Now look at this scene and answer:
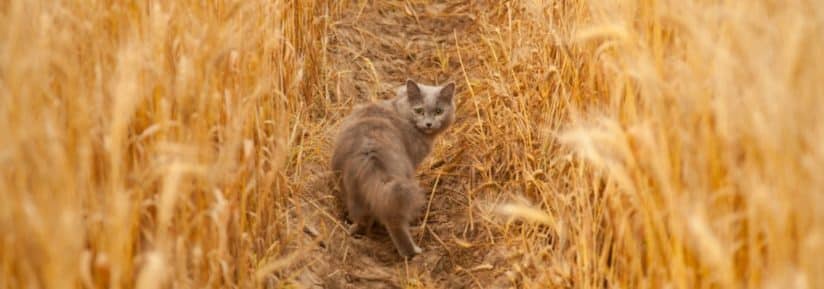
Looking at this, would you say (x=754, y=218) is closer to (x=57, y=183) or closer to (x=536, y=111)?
(x=57, y=183)

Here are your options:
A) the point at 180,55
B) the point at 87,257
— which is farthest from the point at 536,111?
the point at 87,257

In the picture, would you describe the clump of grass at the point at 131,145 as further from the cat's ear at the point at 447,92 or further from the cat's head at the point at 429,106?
the cat's ear at the point at 447,92

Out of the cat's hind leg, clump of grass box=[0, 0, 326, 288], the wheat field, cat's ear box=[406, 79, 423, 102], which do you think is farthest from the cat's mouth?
clump of grass box=[0, 0, 326, 288]

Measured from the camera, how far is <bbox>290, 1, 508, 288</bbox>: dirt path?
396 centimetres

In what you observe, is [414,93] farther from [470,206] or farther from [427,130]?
[470,206]

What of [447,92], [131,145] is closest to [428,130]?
[447,92]

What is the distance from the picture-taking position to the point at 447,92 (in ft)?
15.9

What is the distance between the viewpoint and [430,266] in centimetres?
406

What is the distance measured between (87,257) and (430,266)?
2143 mm

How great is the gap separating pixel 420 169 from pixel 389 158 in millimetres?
905

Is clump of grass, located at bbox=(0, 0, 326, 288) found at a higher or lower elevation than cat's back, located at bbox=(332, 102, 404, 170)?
higher

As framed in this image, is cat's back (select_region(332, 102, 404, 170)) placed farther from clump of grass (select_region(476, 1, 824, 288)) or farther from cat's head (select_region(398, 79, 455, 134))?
clump of grass (select_region(476, 1, 824, 288))

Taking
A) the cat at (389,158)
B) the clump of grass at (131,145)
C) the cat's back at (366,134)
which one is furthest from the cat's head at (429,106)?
the clump of grass at (131,145)

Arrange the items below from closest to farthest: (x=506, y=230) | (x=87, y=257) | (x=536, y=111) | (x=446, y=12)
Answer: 1. (x=87, y=257)
2. (x=506, y=230)
3. (x=536, y=111)
4. (x=446, y=12)
